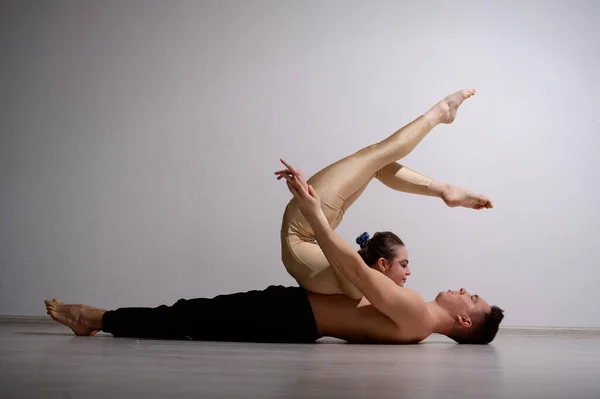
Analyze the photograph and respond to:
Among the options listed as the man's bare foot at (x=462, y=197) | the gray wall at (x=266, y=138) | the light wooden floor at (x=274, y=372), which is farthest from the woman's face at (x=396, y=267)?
the gray wall at (x=266, y=138)

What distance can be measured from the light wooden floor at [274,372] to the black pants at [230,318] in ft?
0.82

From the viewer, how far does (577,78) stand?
4883 mm

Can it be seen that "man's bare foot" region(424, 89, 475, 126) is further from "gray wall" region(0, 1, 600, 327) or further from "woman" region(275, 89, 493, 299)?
"gray wall" region(0, 1, 600, 327)

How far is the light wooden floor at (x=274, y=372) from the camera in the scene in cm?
128

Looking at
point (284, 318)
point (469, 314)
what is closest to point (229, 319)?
point (284, 318)

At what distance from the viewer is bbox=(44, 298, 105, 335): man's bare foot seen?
2.84 metres

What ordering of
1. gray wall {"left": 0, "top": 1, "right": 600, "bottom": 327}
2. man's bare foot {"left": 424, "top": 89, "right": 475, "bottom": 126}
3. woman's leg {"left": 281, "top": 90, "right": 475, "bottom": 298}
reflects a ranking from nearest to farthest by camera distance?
woman's leg {"left": 281, "top": 90, "right": 475, "bottom": 298}, man's bare foot {"left": 424, "top": 89, "right": 475, "bottom": 126}, gray wall {"left": 0, "top": 1, "right": 600, "bottom": 327}

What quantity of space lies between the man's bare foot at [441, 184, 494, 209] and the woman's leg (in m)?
0.12

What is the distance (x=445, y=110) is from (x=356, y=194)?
656mm

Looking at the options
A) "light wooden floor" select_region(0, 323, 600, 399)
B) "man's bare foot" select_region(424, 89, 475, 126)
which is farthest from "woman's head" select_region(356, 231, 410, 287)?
"man's bare foot" select_region(424, 89, 475, 126)

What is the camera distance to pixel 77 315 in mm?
2848

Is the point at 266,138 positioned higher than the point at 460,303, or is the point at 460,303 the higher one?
the point at 266,138

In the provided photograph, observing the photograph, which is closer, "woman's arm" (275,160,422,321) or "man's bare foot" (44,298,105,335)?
"woman's arm" (275,160,422,321)

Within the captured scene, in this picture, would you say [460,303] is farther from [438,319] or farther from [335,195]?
[335,195]
